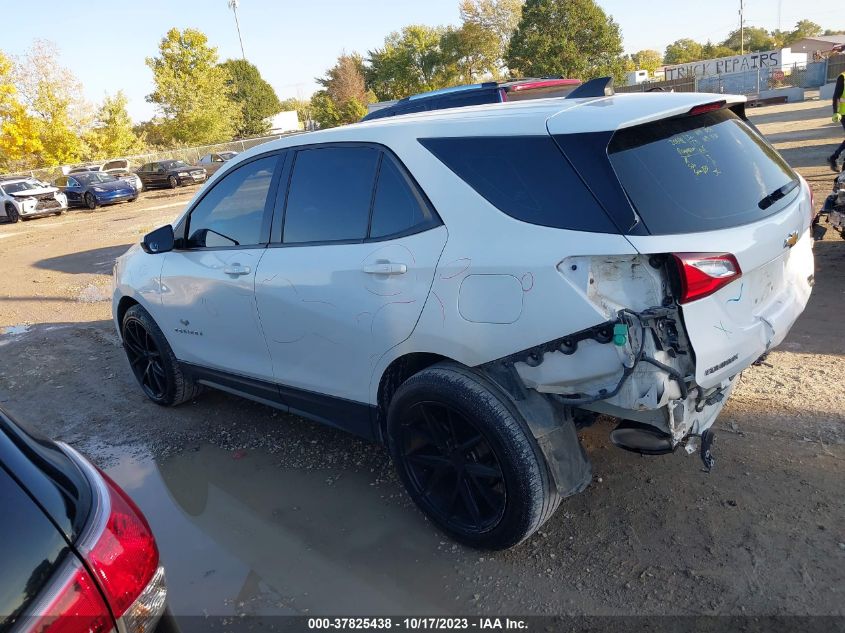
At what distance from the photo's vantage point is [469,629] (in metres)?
2.59

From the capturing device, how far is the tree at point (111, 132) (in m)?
43.8

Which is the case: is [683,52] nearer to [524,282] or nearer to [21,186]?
[21,186]

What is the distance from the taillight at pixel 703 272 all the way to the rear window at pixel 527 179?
0.29 meters

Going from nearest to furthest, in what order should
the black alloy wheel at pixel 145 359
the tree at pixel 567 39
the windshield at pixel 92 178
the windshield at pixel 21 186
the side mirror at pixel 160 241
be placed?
the side mirror at pixel 160 241 < the black alloy wheel at pixel 145 359 < the windshield at pixel 21 186 < the windshield at pixel 92 178 < the tree at pixel 567 39

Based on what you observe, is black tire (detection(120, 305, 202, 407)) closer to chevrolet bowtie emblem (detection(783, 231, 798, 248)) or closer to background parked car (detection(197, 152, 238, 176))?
chevrolet bowtie emblem (detection(783, 231, 798, 248))

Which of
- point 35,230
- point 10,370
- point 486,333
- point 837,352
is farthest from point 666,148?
point 35,230

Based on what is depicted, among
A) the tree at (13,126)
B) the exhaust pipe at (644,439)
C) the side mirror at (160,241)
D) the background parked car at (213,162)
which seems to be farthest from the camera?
the tree at (13,126)

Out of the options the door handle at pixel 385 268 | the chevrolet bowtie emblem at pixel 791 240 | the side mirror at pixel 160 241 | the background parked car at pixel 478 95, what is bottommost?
the chevrolet bowtie emblem at pixel 791 240

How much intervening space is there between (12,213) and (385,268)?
81.8ft

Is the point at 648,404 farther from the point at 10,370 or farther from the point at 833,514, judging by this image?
the point at 10,370

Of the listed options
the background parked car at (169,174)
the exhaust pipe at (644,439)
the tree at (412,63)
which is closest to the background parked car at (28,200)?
the background parked car at (169,174)

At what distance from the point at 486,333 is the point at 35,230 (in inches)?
839

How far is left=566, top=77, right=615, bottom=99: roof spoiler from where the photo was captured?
3301 millimetres

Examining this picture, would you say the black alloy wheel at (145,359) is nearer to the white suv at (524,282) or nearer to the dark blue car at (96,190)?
the white suv at (524,282)
